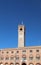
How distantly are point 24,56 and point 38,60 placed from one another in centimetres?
508

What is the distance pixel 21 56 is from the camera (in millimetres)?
66000

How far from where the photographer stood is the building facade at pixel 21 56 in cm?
6412

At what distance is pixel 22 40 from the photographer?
243ft

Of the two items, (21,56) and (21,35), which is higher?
(21,35)

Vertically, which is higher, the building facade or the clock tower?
the clock tower

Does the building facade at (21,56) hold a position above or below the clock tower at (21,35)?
below

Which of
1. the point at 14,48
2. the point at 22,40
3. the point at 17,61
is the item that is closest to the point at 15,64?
the point at 17,61

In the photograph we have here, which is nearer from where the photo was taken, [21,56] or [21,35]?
[21,56]

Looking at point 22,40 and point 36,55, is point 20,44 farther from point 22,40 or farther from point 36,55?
point 36,55

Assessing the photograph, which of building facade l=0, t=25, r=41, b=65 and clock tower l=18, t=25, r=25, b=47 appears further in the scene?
clock tower l=18, t=25, r=25, b=47

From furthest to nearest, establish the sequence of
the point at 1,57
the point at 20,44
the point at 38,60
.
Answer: the point at 20,44 → the point at 1,57 → the point at 38,60

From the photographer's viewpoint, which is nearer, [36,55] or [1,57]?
[36,55]

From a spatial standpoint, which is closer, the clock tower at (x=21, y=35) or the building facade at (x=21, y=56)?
the building facade at (x=21, y=56)

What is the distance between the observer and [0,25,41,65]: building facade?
64125mm
